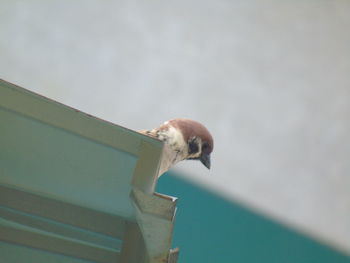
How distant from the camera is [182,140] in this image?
117 centimetres

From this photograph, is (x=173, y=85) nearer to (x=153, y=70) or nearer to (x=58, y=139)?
(x=153, y=70)

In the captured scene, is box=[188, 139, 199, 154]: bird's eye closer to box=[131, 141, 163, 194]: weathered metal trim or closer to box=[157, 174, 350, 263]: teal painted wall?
box=[157, 174, 350, 263]: teal painted wall

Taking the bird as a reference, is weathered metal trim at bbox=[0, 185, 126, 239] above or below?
below

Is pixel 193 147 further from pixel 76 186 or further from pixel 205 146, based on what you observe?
pixel 76 186

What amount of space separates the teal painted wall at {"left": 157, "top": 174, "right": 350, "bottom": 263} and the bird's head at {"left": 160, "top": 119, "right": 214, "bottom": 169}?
13.6 inches

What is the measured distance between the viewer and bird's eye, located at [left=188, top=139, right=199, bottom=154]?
1.21 metres

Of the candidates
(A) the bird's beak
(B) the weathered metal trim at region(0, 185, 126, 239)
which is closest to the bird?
(A) the bird's beak

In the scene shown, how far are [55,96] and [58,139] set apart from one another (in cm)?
99

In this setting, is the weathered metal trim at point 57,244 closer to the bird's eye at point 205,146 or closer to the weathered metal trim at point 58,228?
the weathered metal trim at point 58,228

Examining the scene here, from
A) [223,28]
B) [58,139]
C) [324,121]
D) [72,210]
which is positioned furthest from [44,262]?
[324,121]

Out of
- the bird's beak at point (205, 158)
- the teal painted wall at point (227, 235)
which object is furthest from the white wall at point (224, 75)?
the bird's beak at point (205, 158)

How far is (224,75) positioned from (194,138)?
0.52 meters

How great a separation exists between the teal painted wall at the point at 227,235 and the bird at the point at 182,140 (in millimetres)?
364

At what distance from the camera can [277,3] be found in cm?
153
